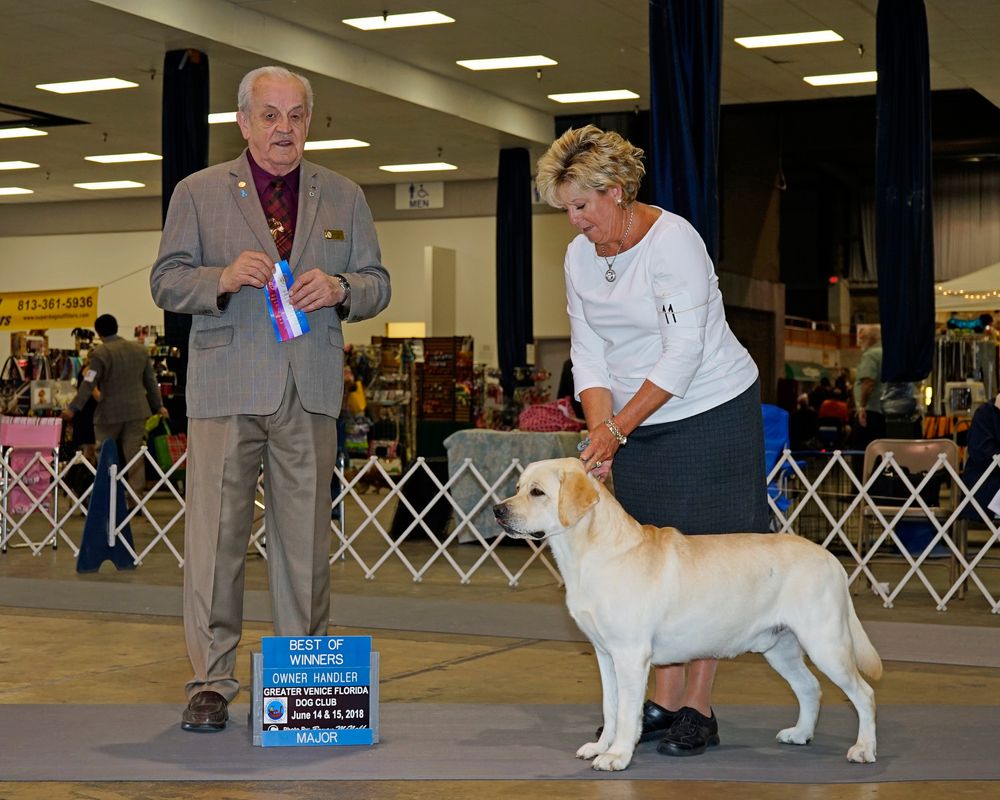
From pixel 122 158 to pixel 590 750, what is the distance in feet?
50.5

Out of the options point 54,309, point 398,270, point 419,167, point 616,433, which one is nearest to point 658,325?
point 616,433

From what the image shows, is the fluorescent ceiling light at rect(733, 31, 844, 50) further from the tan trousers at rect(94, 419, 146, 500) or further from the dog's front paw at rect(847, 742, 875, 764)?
the dog's front paw at rect(847, 742, 875, 764)

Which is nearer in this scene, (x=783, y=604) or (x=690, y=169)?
(x=783, y=604)

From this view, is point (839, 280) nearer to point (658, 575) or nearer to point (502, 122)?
point (502, 122)

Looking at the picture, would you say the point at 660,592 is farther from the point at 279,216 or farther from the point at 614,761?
the point at 279,216

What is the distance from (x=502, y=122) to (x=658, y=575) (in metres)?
12.3

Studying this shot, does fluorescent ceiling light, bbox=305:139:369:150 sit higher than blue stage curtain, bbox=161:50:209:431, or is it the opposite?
fluorescent ceiling light, bbox=305:139:369:150

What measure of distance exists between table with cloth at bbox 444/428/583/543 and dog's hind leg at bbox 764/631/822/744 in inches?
171

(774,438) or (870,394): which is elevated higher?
(870,394)

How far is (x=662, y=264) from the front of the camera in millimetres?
3062

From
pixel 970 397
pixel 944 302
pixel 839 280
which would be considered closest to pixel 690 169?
pixel 970 397

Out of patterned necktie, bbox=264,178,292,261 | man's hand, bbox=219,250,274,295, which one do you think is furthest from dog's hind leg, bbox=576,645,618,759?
patterned necktie, bbox=264,178,292,261

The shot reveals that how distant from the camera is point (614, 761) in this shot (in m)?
2.91

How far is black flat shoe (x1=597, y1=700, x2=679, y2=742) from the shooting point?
3.25 m
